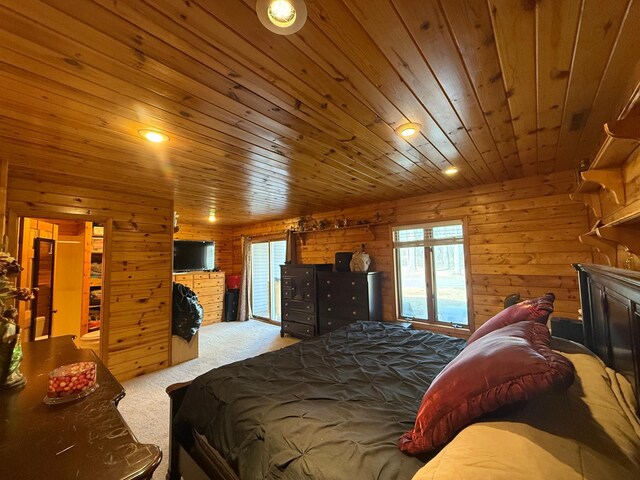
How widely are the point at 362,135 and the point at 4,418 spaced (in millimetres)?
2276

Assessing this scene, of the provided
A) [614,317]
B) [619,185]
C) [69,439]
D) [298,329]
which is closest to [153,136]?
[69,439]

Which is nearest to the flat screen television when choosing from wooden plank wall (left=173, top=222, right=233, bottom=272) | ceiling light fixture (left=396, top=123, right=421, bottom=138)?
wooden plank wall (left=173, top=222, right=233, bottom=272)

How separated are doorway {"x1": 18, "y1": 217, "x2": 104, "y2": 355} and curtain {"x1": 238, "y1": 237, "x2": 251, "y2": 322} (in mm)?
2635

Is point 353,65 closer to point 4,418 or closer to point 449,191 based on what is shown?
point 4,418

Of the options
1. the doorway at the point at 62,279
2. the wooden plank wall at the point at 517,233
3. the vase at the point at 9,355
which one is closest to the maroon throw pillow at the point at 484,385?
the vase at the point at 9,355

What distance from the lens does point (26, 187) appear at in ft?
9.14

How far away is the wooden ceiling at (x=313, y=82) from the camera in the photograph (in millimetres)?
1021

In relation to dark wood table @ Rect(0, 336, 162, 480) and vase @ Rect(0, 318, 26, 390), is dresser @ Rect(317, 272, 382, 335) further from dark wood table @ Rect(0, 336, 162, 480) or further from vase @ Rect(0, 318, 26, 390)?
vase @ Rect(0, 318, 26, 390)

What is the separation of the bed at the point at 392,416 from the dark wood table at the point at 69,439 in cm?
55

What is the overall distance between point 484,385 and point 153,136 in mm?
2329

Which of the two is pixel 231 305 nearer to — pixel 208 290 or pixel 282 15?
pixel 208 290

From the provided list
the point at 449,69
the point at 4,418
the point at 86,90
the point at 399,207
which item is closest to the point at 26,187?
the point at 86,90

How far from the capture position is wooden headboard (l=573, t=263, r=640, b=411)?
3.17ft

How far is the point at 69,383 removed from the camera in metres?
1.16
